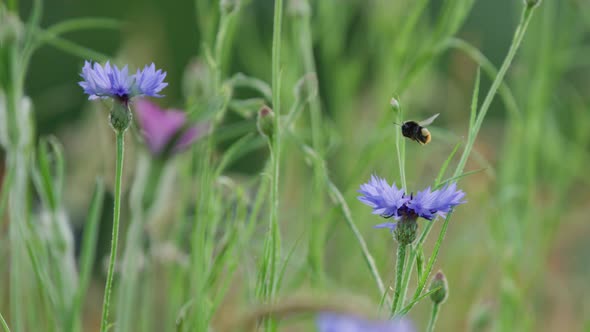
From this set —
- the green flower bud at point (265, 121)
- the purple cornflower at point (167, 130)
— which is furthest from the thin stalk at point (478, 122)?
the purple cornflower at point (167, 130)

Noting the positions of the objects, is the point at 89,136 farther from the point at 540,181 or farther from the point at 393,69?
the point at 540,181

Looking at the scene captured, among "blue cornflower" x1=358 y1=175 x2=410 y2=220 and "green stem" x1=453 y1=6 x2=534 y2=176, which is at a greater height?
"green stem" x1=453 y1=6 x2=534 y2=176

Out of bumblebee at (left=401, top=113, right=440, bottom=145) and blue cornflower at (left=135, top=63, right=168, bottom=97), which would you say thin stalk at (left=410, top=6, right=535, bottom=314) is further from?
blue cornflower at (left=135, top=63, right=168, bottom=97)

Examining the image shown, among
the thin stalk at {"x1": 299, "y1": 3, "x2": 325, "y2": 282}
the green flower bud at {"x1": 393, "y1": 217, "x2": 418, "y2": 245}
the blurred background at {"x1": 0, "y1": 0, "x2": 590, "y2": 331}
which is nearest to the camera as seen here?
the green flower bud at {"x1": 393, "y1": 217, "x2": 418, "y2": 245}

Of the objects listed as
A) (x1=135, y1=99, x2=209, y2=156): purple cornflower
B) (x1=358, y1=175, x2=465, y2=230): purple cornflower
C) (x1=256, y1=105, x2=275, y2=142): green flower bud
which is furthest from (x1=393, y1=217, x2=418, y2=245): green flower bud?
(x1=135, y1=99, x2=209, y2=156): purple cornflower

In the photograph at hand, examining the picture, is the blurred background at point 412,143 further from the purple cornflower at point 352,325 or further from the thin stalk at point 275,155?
the purple cornflower at point 352,325

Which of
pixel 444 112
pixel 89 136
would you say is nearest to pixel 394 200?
pixel 89 136
